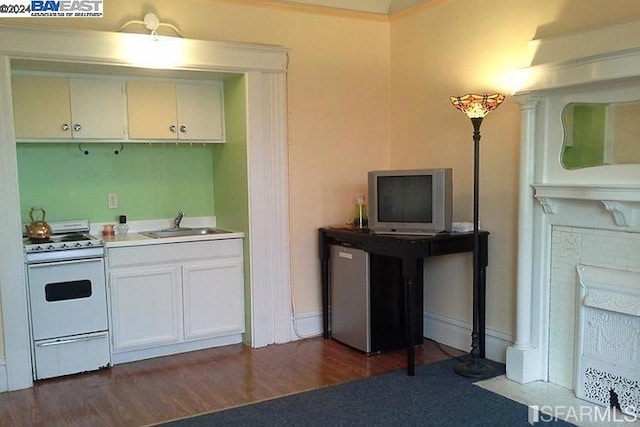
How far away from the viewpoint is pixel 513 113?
366 cm

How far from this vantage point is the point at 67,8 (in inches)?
141

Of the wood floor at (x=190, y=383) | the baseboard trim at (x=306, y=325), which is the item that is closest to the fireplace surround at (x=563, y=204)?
the wood floor at (x=190, y=383)

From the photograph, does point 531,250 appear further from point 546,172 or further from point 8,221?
point 8,221

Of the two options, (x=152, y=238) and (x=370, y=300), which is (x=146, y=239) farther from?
(x=370, y=300)

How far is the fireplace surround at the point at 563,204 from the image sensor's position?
295 cm

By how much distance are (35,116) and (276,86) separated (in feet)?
5.45

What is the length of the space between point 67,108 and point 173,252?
3.98ft

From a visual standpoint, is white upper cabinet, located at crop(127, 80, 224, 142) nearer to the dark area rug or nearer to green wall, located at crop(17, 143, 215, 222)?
green wall, located at crop(17, 143, 215, 222)

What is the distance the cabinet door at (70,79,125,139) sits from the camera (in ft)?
12.9

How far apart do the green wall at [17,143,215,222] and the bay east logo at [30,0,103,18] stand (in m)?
0.99

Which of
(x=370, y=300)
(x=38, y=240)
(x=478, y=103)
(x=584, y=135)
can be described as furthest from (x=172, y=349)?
(x=584, y=135)

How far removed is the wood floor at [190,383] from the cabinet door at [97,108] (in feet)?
5.38

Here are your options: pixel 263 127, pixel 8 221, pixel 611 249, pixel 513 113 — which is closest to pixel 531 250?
pixel 611 249

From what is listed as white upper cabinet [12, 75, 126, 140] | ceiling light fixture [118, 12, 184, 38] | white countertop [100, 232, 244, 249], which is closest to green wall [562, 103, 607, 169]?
white countertop [100, 232, 244, 249]
